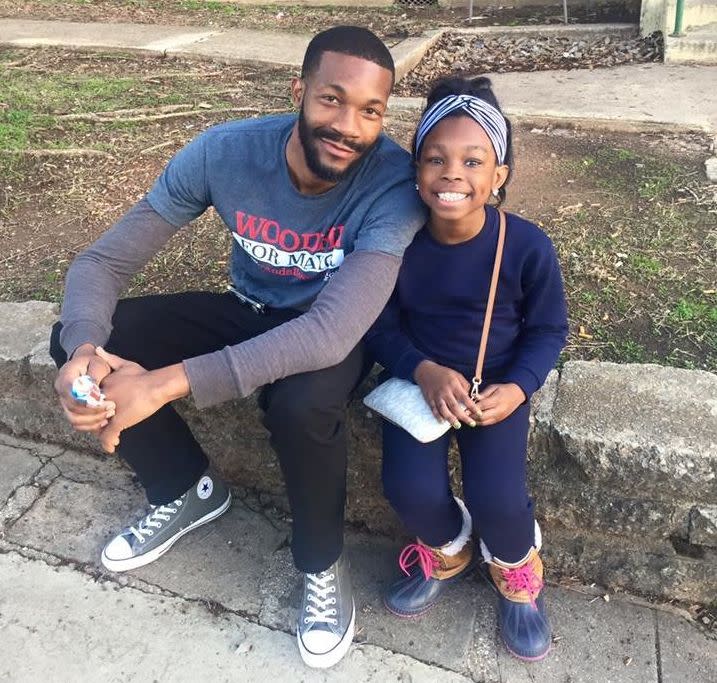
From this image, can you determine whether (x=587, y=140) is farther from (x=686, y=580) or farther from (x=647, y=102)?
(x=686, y=580)

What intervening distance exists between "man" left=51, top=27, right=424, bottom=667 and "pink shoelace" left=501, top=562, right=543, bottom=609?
0.46 m

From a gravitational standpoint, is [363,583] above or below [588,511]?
below

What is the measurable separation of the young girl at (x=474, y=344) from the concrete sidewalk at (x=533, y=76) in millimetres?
2847

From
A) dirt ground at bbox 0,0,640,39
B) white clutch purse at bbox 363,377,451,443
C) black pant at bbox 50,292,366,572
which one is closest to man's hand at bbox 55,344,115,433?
black pant at bbox 50,292,366,572

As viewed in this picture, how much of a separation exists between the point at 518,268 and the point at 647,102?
337 centimetres

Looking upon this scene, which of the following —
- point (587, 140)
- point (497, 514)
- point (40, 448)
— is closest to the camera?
point (497, 514)

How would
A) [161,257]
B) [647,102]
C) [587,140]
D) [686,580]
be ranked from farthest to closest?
1. [647,102]
2. [587,140]
3. [161,257]
4. [686,580]

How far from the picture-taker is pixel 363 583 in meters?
2.39

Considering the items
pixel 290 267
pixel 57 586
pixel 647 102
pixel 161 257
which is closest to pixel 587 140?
pixel 647 102

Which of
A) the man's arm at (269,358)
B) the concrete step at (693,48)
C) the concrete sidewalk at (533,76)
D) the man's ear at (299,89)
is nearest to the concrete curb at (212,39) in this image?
the concrete sidewalk at (533,76)

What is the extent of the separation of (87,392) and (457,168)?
1.10m

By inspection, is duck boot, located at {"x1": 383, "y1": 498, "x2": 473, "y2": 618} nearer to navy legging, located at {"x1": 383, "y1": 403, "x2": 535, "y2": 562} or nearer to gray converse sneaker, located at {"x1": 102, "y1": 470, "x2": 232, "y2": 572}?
navy legging, located at {"x1": 383, "y1": 403, "x2": 535, "y2": 562}

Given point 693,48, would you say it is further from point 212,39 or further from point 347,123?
point 347,123

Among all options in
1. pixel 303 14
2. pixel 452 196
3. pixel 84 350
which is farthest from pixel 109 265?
pixel 303 14
